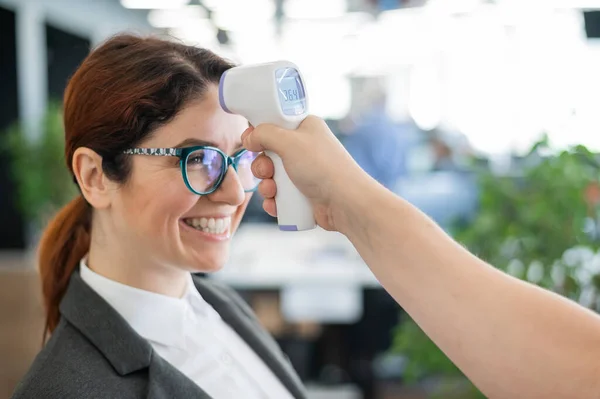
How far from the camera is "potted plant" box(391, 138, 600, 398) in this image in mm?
2127

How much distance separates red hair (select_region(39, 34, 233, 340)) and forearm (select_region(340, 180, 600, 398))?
1.68 ft

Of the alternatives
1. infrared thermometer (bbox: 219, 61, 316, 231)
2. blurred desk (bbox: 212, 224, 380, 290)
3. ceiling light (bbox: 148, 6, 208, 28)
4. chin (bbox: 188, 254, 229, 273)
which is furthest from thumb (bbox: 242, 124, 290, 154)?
ceiling light (bbox: 148, 6, 208, 28)

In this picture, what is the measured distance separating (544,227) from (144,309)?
1.43 metres

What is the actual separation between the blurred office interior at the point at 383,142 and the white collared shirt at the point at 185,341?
54 cm

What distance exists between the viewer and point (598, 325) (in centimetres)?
76

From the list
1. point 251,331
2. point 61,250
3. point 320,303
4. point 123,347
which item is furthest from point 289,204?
point 320,303

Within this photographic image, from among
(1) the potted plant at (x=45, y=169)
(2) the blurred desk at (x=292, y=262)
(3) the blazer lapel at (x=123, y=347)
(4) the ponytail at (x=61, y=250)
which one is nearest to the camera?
(3) the blazer lapel at (x=123, y=347)

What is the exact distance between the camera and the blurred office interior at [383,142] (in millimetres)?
2211

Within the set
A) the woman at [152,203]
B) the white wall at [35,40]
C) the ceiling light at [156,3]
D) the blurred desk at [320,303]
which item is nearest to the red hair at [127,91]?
the woman at [152,203]

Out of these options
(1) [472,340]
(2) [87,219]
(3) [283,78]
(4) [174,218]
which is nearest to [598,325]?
(1) [472,340]

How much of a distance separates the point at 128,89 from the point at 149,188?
0.19m

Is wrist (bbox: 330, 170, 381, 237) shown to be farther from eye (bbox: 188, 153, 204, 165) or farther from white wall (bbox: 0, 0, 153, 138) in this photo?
white wall (bbox: 0, 0, 153, 138)

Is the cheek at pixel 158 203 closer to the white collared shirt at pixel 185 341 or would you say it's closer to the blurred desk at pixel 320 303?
the white collared shirt at pixel 185 341

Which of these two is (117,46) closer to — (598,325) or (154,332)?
(154,332)
